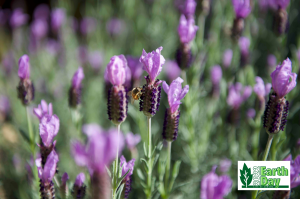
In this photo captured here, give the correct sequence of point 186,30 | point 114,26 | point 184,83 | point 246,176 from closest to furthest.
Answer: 1. point 246,176
2. point 186,30
3. point 184,83
4. point 114,26

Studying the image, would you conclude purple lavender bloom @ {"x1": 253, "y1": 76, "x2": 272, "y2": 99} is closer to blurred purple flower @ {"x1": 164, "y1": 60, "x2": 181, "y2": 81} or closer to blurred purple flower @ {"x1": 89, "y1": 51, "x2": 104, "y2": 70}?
blurred purple flower @ {"x1": 164, "y1": 60, "x2": 181, "y2": 81}

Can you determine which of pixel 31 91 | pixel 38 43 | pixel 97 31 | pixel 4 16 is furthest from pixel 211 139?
pixel 4 16

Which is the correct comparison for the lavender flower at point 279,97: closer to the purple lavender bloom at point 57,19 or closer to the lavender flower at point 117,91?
the lavender flower at point 117,91

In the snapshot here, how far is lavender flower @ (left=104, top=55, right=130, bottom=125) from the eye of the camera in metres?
0.98

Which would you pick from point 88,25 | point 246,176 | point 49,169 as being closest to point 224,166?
point 246,176

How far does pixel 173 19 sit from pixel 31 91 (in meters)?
1.93

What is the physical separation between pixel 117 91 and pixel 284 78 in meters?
0.66

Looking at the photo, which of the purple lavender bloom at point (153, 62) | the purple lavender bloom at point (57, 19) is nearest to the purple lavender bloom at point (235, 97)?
the purple lavender bloom at point (153, 62)

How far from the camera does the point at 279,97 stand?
3.37 ft

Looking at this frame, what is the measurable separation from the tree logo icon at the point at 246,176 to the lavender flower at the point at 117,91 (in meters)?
0.68

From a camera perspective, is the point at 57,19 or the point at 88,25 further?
the point at 88,25

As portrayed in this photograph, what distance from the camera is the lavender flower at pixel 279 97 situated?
38.8 inches

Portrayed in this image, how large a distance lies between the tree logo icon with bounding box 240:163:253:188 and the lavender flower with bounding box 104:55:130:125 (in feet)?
2.22

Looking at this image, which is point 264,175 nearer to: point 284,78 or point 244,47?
point 284,78
